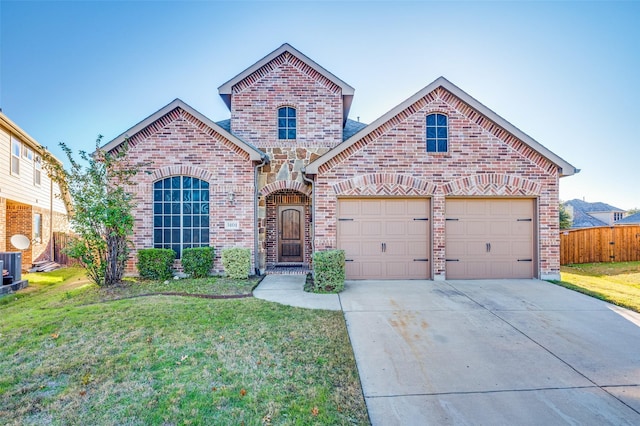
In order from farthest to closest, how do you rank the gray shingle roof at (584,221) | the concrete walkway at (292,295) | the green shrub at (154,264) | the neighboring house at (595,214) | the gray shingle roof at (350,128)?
the neighboring house at (595,214)
the gray shingle roof at (584,221)
the gray shingle roof at (350,128)
the green shrub at (154,264)
the concrete walkway at (292,295)

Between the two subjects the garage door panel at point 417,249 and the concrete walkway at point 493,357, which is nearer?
the concrete walkway at point 493,357

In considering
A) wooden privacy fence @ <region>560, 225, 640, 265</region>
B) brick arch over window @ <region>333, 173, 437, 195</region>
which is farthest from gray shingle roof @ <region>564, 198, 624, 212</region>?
brick arch over window @ <region>333, 173, 437, 195</region>

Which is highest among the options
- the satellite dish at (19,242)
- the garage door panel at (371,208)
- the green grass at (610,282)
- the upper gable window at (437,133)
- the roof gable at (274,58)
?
the roof gable at (274,58)

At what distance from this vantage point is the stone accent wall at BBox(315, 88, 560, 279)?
8500 mm

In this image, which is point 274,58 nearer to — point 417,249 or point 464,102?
point 464,102

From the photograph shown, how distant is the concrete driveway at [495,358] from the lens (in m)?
2.95

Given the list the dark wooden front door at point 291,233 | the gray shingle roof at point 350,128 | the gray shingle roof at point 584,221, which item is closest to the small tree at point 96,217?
the dark wooden front door at point 291,233

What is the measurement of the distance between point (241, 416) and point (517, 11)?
44.5 ft

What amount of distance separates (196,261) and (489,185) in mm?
8753

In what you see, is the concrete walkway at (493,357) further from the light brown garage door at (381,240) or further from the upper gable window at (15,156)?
the upper gable window at (15,156)

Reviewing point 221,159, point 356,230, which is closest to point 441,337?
point 356,230

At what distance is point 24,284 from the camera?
29.4 ft

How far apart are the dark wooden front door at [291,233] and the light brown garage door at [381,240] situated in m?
3.24

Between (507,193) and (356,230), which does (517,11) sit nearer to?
(507,193)
